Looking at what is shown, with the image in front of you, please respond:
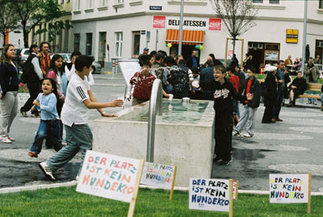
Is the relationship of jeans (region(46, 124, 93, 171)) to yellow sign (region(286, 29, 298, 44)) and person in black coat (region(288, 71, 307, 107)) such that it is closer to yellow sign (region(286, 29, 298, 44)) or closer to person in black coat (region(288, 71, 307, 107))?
person in black coat (region(288, 71, 307, 107))

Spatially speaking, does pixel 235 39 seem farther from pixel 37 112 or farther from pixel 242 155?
pixel 242 155

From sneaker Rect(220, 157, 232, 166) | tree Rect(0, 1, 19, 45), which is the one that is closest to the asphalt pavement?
sneaker Rect(220, 157, 232, 166)

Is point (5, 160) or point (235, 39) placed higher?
point (235, 39)

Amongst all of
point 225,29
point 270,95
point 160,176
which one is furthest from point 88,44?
point 160,176

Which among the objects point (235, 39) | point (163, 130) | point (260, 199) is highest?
point (235, 39)

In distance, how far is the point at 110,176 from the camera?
17.0 feet

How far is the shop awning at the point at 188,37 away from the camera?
4541cm

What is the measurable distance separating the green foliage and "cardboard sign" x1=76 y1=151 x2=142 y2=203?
1.09 meters

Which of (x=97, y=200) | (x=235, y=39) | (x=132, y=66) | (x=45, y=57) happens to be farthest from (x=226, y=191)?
(x=235, y=39)

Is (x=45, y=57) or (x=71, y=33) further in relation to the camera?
(x=71, y=33)

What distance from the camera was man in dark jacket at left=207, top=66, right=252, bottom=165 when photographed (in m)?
11.4

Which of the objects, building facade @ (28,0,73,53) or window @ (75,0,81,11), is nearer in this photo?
window @ (75,0,81,11)

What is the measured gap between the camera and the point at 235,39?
4288cm

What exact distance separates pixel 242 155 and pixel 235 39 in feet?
102
